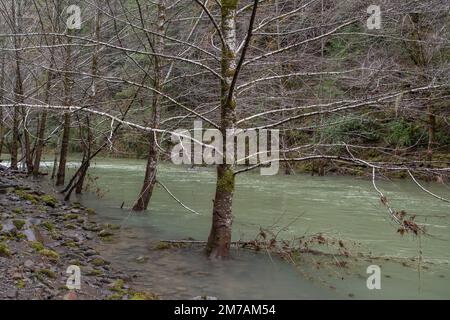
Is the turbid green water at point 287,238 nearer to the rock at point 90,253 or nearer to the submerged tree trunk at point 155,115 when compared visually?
the rock at point 90,253

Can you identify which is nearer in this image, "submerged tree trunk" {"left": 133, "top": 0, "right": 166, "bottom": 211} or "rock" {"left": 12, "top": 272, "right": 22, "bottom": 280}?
"rock" {"left": 12, "top": 272, "right": 22, "bottom": 280}

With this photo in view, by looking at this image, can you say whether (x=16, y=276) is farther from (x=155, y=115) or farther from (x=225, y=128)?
(x=155, y=115)

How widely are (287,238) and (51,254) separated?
3828 millimetres

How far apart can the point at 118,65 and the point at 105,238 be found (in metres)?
5.58

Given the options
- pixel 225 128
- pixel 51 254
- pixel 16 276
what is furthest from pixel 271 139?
pixel 16 276

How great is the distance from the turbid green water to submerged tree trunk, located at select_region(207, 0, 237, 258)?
37 centimetres

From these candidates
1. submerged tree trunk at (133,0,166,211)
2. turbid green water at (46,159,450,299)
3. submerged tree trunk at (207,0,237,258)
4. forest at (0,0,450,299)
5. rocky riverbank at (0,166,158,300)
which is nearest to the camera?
rocky riverbank at (0,166,158,300)

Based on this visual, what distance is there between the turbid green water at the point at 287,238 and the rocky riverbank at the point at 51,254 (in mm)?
387

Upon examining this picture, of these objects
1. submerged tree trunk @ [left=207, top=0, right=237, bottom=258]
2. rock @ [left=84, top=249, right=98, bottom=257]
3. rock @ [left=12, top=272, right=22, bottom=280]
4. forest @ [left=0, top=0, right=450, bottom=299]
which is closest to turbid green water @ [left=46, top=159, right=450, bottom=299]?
forest @ [left=0, top=0, right=450, bottom=299]

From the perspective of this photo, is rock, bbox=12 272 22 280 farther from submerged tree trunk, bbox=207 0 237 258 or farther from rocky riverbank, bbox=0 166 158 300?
submerged tree trunk, bbox=207 0 237 258

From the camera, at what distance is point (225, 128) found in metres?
6.74

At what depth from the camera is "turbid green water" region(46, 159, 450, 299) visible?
229 inches

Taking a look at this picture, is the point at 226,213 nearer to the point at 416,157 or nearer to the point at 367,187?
the point at 416,157
